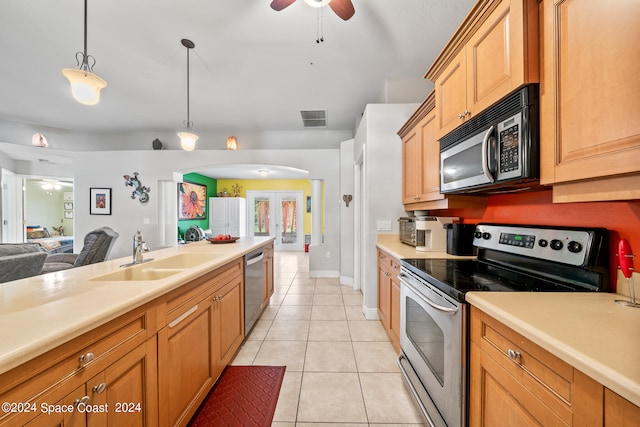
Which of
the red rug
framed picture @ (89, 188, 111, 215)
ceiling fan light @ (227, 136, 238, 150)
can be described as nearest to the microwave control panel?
the red rug

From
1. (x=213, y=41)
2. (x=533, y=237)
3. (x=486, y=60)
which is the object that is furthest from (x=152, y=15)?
(x=533, y=237)

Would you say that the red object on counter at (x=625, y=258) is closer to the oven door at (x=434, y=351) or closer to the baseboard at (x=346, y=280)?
the oven door at (x=434, y=351)

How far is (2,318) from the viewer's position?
75 centimetres

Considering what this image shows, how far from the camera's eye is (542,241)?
1.21m

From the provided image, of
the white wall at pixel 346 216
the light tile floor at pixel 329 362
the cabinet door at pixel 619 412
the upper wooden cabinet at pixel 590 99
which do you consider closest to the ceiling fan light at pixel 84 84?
the light tile floor at pixel 329 362

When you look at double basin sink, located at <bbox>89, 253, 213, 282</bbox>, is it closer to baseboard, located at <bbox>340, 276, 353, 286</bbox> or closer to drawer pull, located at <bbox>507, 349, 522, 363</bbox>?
drawer pull, located at <bbox>507, 349, 522, 363</bbox>

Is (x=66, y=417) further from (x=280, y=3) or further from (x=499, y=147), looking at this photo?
(x=280, y=3)

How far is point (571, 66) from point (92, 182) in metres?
6.88

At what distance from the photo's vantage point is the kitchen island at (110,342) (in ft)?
2.08

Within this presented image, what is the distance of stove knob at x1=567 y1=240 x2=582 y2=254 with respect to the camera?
1.04 meters

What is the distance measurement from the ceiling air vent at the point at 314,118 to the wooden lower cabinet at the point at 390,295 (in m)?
2.66

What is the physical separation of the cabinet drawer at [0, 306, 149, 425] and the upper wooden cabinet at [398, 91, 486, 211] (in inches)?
80.1

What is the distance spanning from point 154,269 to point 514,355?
6.56 ft

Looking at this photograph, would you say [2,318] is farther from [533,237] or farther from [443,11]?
[443,11]
